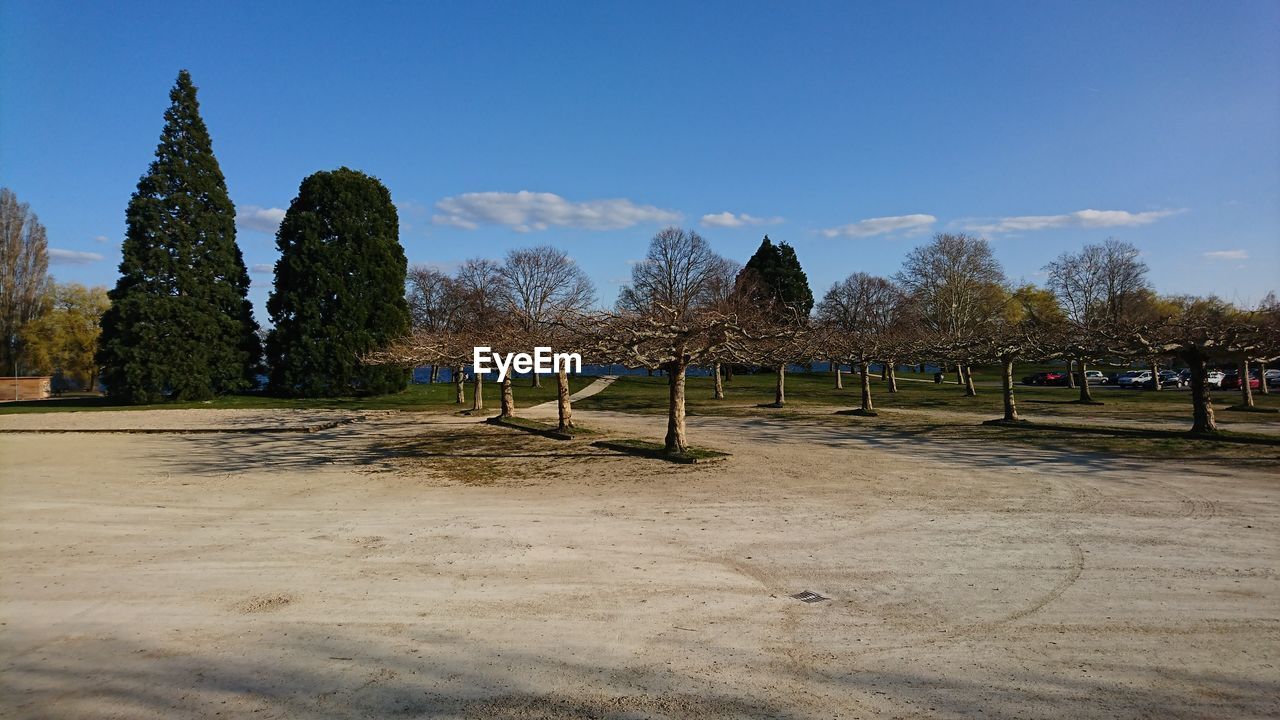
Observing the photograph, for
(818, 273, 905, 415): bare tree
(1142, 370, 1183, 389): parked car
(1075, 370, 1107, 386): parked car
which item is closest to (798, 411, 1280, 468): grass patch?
(818, 273, 905, 415): bare tree

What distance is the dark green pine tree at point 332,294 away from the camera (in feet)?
142

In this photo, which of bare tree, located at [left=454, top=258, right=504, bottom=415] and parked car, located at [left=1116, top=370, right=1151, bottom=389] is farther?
parked car, located at [left=1116, top=370, right=1151, bottom=389]

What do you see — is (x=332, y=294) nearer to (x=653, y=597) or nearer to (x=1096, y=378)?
(x=653, y=597)

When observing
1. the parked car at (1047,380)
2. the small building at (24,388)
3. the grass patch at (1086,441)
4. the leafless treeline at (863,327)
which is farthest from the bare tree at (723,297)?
the small building at (24,388)

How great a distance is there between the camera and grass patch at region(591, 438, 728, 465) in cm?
1691

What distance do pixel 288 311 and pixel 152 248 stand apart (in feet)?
26.6

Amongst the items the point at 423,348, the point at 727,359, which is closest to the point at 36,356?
the point at 423,348

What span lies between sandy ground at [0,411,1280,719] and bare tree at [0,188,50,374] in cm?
5136

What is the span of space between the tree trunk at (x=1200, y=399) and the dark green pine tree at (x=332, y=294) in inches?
1602

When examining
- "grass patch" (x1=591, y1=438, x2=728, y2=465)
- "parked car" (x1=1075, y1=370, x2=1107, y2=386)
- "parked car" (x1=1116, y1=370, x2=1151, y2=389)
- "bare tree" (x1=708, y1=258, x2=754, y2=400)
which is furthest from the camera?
"parked car" (x1=1075, y1=370, x2=1107, y2=386)

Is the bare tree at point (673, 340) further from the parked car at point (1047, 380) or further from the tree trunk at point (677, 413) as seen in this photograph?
the parked car at point (1047, 380)

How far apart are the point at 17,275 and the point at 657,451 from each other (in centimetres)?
5973

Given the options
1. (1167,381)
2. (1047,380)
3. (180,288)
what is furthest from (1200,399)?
(180,288)

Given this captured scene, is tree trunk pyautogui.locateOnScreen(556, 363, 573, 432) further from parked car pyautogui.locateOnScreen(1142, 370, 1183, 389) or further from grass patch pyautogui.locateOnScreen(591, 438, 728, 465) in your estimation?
parked car pyautogui.locateOnScreen(1142, 370, 1183, 389)
